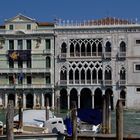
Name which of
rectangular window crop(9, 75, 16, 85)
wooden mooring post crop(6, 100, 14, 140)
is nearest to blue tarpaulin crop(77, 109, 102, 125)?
wooden mooring post crop(6, 100, 14, 140)

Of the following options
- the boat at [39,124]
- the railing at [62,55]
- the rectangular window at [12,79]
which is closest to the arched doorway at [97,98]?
the railing at [62,55]

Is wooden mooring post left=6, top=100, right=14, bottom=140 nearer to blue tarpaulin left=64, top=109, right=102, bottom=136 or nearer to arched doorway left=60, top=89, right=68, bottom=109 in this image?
blue tarpaulin left=64, top=109, right=102, bottom=136

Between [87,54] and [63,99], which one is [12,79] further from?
[87,54]

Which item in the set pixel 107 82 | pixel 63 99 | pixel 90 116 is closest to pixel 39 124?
pixel 90 116

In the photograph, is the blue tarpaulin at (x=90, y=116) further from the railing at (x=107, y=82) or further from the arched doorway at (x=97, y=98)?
the arched doorway at (x=97, y=98)

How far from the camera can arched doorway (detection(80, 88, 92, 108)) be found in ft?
143

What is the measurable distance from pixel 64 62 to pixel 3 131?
25.8m

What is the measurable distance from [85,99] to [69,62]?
3.27m

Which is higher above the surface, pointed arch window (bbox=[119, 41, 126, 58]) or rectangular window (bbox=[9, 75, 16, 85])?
pointed arch window (bbox=[119, 41, 126, 58])

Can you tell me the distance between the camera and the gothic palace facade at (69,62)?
42.7 m

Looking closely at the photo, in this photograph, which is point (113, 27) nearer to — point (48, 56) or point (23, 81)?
point (48, 56)

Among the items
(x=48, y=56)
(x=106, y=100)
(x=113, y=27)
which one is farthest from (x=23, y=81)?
(x=106, y=100)

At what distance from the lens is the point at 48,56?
43500 mm

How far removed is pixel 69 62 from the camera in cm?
4344
